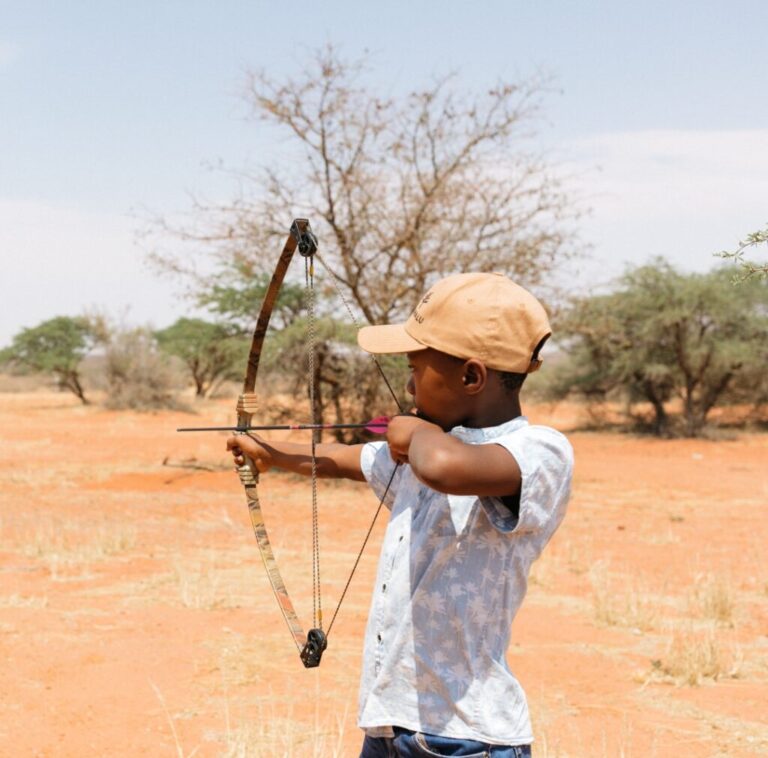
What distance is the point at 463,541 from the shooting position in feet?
6.54

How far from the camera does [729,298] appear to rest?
19.8m

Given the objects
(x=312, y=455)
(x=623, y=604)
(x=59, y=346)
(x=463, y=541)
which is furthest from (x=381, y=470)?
(x=59, y=346)

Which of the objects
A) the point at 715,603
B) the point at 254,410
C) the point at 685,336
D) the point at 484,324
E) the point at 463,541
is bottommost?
the point at 715,603

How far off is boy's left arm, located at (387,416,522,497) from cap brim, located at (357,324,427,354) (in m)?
0.19

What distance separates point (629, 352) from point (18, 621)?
1621cm

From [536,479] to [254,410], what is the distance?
1439 millimetres

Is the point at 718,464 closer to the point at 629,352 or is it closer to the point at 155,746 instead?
the point at 629,352

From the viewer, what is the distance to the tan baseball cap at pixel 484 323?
75.5 inches

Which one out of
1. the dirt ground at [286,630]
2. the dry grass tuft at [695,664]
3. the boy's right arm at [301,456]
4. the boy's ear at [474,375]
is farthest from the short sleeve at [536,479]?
the dry grass tuft at [695,664]

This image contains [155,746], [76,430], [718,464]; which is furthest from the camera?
[76,430]

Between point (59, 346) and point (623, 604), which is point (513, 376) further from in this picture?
point (59, 346)

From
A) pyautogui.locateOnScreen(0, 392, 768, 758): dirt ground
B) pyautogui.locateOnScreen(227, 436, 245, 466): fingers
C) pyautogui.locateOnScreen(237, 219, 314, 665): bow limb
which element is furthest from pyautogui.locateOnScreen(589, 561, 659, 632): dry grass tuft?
pyautogui.locateOnScreen(227, 436, 245, 466): fingers

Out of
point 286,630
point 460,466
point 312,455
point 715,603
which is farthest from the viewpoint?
point 715,603

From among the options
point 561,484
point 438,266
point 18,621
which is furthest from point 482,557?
point 438,266
